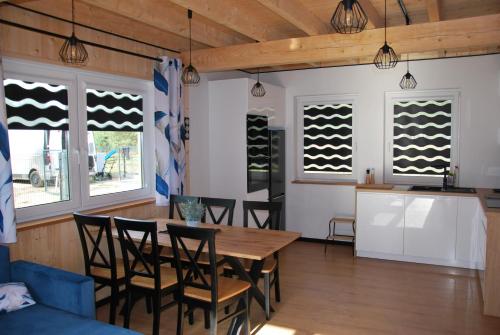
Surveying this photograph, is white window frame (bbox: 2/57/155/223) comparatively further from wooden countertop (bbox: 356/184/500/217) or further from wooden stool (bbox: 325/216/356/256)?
wooden countertop (bbox: 356/184/500/217)

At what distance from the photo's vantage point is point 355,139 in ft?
20.8

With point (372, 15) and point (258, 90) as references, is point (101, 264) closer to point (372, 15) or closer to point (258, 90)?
point (258, 90)

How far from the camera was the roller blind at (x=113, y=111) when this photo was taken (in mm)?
4163

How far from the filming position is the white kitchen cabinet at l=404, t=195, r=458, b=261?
5.19 meters

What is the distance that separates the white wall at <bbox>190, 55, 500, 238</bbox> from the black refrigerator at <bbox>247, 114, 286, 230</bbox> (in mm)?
268

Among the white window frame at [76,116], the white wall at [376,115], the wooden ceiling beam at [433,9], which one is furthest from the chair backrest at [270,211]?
the wooden ceiling beam at [433,9]

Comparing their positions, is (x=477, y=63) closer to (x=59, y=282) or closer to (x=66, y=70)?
(x=66, y=70)

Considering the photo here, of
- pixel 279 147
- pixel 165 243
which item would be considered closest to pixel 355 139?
pixel 279 147

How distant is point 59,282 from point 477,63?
5.47 meters

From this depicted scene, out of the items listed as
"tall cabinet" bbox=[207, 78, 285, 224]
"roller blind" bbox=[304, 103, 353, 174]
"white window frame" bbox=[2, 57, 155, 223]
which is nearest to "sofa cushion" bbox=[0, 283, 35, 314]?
"white window frame" bbox=[2, 57, 155, 223]

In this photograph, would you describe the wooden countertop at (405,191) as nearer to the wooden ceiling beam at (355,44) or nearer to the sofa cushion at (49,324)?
the wooden ceiling beam at (355,44)

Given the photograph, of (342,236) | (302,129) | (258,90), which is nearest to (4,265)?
(258,90)

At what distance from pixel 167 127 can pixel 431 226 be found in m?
3.42

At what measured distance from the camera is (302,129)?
673 cm
